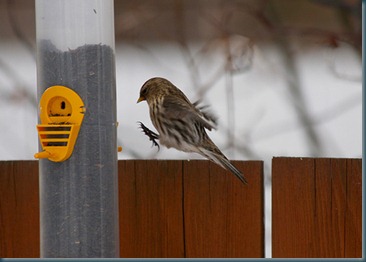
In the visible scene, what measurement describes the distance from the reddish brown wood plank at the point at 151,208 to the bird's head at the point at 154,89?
1.75 ft

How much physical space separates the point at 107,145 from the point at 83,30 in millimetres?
423

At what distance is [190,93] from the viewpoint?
19.3ft

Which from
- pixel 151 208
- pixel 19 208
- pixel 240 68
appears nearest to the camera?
pixel 151 208

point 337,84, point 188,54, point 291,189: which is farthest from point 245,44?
point 337,84

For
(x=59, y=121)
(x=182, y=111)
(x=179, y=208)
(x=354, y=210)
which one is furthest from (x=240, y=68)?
(x=59, y=121)

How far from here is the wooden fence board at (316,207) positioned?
3.86 metres

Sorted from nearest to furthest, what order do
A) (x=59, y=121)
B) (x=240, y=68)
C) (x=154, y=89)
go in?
1. (x=59, y=121)
2. (x=154, y=89)
3. (x=240, y=68)

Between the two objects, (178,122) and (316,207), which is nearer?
(316,207)

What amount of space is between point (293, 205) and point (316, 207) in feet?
0.28

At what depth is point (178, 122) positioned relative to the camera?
4332 millimetres

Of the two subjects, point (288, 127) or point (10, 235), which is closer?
point (10, 235)

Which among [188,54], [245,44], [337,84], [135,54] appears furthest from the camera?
[337,84]

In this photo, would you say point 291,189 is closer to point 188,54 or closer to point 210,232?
point 210,232

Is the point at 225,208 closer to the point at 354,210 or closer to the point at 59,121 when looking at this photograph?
the point at 354,210
